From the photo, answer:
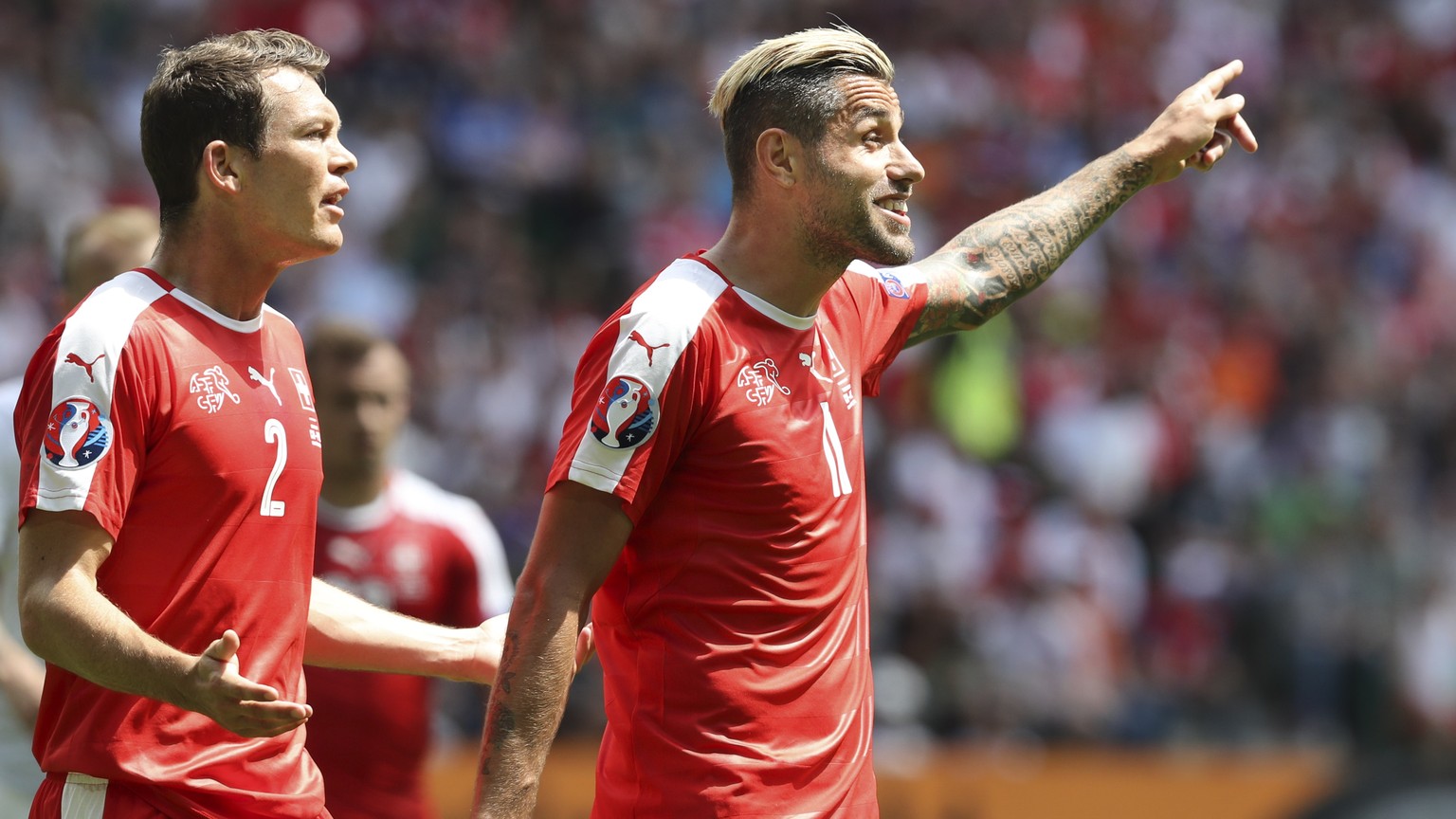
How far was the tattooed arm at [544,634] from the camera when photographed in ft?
12.5

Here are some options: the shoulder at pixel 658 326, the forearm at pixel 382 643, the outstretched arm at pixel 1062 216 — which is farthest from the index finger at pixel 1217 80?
the forearm at pixel 382 643

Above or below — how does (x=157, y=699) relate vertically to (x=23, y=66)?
below

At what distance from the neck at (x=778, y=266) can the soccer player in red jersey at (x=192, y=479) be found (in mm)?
910

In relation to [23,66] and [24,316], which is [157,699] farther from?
[23,66]

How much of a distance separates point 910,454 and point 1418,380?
3.80 metres

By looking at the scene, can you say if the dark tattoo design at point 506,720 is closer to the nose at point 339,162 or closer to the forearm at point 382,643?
the forearm at point 382,643

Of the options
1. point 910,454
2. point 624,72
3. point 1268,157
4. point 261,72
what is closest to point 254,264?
point 261,72

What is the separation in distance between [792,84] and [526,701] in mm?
1498

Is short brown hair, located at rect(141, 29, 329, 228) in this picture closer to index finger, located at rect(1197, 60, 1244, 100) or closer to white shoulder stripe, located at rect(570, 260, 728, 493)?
white shoulder stripe, located at rect(570, 260, 728, 493)

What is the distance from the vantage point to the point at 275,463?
382 centimetres

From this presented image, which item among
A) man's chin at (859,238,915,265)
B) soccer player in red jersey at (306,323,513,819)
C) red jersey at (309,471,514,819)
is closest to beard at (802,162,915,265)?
man's chin at (859,238,915,265)

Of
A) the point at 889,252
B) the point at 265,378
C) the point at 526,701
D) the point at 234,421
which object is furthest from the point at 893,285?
the point at 234,421

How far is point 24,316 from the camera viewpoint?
12.9 m

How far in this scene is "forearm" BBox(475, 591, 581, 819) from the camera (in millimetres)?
3803
